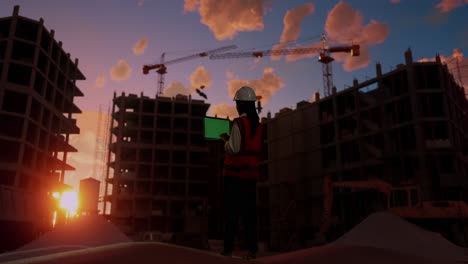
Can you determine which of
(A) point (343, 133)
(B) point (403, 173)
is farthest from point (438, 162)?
(A) point (343, 133)

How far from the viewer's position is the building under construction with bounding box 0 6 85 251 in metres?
40.4

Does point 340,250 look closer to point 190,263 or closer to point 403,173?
point 190,263

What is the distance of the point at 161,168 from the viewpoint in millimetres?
64938

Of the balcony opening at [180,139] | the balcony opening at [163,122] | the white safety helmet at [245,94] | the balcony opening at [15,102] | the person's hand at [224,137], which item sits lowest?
the person's hand at [224,137]

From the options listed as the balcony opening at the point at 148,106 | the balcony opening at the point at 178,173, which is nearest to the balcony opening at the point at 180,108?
the balcony opening at the point at 148,106

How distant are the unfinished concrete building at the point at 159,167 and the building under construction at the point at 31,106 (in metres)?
12.8

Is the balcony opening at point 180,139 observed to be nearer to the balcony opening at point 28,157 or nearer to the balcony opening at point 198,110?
the balcony opening at point 198,110

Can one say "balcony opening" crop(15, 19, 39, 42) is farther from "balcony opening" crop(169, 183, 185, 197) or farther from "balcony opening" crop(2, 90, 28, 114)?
"balcony opening" crop(169, 183, 185, 197)

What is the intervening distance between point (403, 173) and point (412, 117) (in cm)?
566

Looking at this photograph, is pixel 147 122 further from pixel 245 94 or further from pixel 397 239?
pixel 245 94

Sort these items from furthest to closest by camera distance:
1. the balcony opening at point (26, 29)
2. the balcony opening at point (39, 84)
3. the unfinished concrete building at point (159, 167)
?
the unfinished concrete building at point (159, 167)
the balcony opening at point (39, 84)
the balcony opening at point (26, 29)

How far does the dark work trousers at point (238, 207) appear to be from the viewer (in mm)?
6043

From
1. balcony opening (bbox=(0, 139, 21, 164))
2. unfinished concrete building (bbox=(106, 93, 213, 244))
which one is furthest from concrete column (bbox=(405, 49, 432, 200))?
balcony opening (bbox=(0, 139, 21, 164))

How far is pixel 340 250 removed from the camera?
285 inches
